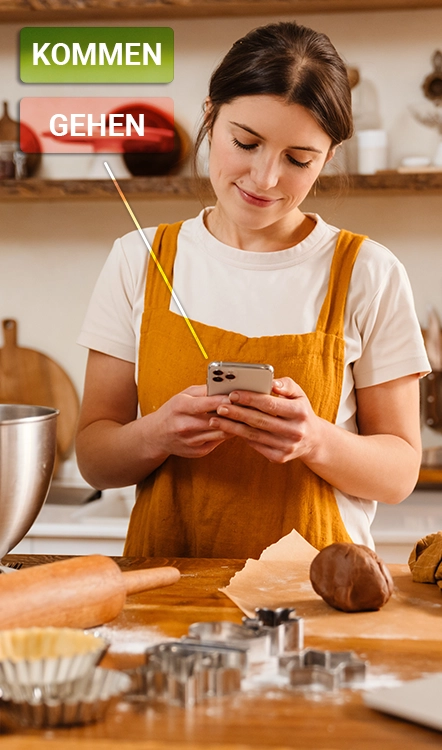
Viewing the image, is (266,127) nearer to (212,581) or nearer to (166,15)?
(212,581)

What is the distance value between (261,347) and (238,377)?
234mm

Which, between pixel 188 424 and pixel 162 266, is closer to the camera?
pixel 188 424

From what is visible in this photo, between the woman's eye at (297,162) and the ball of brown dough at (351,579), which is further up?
the woman's eye at (297,162)

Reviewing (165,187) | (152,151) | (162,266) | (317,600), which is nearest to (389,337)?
(162,266)

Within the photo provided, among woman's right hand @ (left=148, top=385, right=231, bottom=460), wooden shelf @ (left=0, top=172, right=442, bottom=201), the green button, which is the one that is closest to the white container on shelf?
wooden shelf @ (left=0, top=172, right=442, bottom=201)

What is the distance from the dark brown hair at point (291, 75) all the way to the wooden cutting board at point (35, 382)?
1.61m

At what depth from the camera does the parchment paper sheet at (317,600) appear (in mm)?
810

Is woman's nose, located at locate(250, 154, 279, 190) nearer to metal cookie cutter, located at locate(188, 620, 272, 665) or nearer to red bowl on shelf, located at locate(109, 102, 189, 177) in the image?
metal cookie cutter, located at locate(188, 620, 272, 665)

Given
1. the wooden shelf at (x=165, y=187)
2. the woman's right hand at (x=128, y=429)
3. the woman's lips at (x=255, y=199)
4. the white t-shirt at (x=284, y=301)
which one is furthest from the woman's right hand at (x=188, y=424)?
the wooden shelf at (x=165, y=187)

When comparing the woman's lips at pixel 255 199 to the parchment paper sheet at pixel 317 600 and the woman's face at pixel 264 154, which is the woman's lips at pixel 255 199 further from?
the parchment paper sheet at pixel 317 600

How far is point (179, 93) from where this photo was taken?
8.90 ft

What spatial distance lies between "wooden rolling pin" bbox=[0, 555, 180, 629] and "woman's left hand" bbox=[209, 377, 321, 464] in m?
0.33

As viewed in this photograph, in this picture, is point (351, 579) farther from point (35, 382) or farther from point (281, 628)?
point (35, 382)

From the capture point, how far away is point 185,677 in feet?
2.09
